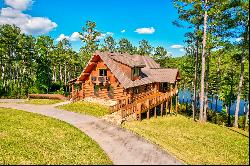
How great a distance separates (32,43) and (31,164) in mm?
46869

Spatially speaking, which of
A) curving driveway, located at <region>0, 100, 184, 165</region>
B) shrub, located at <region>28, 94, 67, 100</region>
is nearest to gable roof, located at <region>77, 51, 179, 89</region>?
shrub, located at <region>28, 94, 67, 100</region>

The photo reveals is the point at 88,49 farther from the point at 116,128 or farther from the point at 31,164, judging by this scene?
the point at 31,164

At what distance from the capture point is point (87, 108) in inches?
1356

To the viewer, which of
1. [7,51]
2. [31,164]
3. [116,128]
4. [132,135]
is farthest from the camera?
[7,51]

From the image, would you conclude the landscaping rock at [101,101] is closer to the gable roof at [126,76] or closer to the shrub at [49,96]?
the gable roof at [126,76]

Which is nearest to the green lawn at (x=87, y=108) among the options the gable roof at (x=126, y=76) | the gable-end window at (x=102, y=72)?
the gable roof at (x=126, y=76)

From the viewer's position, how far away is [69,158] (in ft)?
57.1

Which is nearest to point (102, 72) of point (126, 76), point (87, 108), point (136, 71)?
point (126, 76)

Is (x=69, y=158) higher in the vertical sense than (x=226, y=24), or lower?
lower

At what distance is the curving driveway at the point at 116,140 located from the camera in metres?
12.5

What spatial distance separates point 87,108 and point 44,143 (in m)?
13.7

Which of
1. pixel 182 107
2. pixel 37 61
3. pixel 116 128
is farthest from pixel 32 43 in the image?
pixel 116 128

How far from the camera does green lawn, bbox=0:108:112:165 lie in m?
17.4

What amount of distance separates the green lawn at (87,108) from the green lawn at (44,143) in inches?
217
